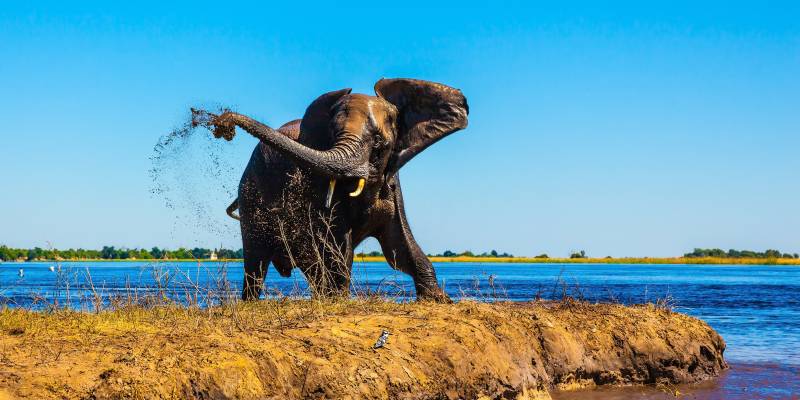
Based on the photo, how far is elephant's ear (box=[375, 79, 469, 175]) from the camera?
1295 centimetres

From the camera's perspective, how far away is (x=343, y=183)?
39.3 feet

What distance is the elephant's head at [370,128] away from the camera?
433 inches

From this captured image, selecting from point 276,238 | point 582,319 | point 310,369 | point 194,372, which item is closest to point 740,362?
point 582,319

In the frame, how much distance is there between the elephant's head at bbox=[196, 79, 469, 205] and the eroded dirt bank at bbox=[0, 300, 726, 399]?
167 centimetres

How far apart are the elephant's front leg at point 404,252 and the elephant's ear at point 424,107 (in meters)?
0.78

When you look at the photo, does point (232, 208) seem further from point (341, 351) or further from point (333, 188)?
point (341, 351)

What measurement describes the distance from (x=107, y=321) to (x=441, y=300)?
456cm

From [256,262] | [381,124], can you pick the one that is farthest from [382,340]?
[256,262]

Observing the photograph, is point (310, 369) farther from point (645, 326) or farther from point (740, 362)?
point (740, 362)

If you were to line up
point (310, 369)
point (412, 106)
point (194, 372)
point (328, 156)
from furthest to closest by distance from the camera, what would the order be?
point (412, 106) → point (328, 156) → point (310, 369) → point (194, 372)

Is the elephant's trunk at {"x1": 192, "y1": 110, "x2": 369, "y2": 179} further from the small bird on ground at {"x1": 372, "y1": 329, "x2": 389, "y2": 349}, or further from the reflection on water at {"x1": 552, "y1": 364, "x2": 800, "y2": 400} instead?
the reflection on water at {"x1": 552, "y1": 364, "x2": 800, "y2": 400}

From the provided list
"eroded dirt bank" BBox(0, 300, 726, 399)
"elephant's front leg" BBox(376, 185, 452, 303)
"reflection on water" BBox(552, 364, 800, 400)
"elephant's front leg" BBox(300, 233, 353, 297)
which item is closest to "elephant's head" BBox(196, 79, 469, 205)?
"elephant's front leg" BBox(376, 185, 452, 303)

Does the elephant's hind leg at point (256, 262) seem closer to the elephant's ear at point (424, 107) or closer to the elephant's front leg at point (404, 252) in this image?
the elephant's front leg at point (404, 252)

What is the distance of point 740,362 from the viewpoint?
1380cm
